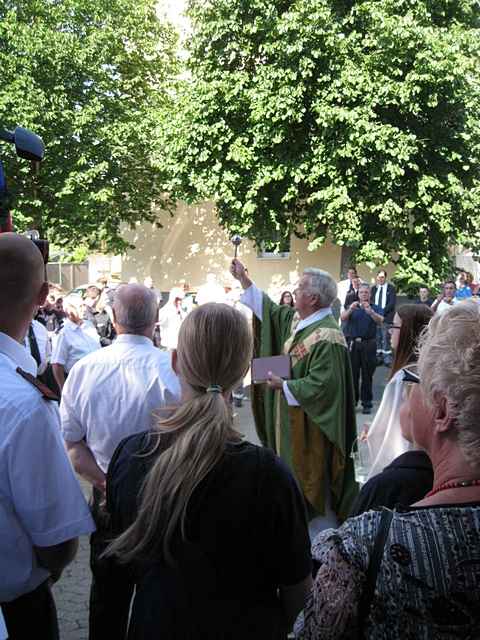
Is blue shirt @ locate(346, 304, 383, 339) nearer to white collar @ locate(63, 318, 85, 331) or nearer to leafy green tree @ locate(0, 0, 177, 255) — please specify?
white collar @ locate(63, 318, 85, 331)

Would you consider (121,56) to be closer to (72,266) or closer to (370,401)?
(72,266)

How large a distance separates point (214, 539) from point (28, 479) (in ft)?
1.64

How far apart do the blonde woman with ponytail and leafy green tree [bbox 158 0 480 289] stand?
14.8 metres

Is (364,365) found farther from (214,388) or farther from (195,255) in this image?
(195,255)

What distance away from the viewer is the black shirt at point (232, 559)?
62.5 inches

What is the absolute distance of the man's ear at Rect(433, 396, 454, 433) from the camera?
1372 mm

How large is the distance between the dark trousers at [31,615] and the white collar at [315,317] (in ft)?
9.57

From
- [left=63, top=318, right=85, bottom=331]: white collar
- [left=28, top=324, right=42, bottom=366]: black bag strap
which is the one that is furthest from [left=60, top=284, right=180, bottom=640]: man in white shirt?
[left=63, top=318, right=85, bottom=331]: white collar

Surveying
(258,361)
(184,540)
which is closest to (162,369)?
(258,361)

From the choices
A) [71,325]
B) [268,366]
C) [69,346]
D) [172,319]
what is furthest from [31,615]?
[172,319]

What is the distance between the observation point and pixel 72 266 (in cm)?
2844

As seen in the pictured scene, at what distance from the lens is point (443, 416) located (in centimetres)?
139

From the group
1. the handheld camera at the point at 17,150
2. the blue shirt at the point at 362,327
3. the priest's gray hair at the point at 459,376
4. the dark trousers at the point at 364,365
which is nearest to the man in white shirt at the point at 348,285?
the blue shirt at the point at 362,327

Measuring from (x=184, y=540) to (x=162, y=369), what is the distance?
1.63 m
